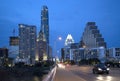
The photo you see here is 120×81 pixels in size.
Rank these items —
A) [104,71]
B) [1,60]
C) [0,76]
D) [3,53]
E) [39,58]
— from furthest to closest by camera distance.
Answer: [39,58], [3,53], [1,60], [104,71], [0,76]

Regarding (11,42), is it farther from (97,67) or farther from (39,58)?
(97,67)

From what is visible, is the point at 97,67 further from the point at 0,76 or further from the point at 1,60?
the point at 1,60

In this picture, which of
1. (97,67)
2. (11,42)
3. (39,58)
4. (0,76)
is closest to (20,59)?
(39,58)

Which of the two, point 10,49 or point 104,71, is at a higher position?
point 10,49

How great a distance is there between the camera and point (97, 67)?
2201 inches

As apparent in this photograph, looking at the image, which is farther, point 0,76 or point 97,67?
point 97,67

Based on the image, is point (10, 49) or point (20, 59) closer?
point (10, 49)

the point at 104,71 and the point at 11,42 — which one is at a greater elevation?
the point at 11,42

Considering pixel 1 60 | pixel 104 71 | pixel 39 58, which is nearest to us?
pixel 104 71

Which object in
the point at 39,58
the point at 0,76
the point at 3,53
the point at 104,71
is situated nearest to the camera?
the point at 0,76

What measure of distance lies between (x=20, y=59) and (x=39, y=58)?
10.6 m

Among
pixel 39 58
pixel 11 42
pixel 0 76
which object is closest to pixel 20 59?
pixel 39 58

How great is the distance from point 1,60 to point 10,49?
19.3 metres

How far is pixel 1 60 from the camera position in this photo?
15788cm
